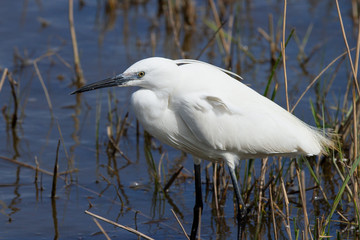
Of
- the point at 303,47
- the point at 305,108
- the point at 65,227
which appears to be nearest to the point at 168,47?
the point at 303,47

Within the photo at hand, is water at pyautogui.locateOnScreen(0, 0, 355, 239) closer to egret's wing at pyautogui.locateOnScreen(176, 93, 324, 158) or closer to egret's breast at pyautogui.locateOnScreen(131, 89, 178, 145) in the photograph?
egret's wing at pyautogui.locateOnScreen(176, 93, 324, 158)

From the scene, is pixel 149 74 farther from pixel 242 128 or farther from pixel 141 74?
pixel 242 128

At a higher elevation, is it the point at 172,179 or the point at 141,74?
the point at 141,74

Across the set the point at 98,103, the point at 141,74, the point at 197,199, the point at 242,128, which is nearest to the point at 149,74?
the point at 141,74

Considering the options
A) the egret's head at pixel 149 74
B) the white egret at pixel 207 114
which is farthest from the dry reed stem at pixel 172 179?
the egret's head at pixel 149 74

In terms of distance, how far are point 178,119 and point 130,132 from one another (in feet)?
7.36

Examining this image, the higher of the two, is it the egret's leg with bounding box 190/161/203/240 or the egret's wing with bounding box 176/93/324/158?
the egret's wing with bounding box 176/93/324/158

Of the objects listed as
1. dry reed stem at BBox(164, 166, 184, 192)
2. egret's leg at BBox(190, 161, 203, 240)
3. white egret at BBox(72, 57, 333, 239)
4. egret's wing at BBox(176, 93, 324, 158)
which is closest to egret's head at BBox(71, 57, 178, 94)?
white egret at BBox(72, 57, 333, 239)

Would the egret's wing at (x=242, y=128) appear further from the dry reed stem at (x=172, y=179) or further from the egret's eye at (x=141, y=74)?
the dry reed stem at (x=172, y=179)

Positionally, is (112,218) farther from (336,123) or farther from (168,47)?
(168,47)

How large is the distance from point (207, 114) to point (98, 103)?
2867mm

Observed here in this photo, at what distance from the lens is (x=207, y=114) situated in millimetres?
4270

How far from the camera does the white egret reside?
4.21 metres

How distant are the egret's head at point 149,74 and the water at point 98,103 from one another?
125 centimetres
